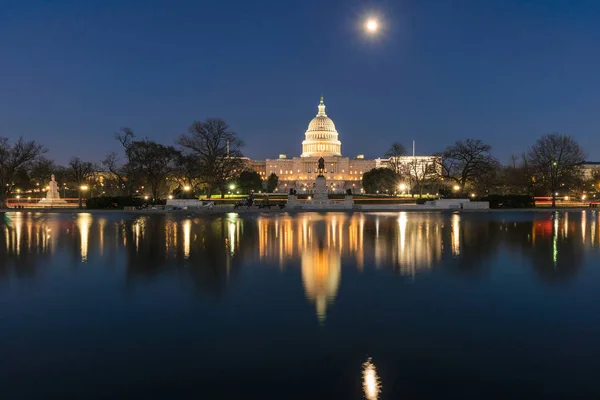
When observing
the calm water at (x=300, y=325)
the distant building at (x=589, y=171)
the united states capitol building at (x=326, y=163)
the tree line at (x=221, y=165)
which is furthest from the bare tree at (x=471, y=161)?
the united states capitol building at (x=326, y=163)

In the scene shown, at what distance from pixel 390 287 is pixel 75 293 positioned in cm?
630

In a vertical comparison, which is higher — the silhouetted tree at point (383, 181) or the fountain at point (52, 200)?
the silhouetted tree at point (383, 181)

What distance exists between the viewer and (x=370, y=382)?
5.72m

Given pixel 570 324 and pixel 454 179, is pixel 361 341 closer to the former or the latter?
pixel 570 324

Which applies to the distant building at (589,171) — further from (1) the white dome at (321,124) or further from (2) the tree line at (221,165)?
(1) the white dome at (321,124)

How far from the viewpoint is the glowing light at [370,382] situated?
5.43 m

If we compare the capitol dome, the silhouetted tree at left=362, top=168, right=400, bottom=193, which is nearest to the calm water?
the silhouetted tree at left=362, top=168, right=400, bottom=193

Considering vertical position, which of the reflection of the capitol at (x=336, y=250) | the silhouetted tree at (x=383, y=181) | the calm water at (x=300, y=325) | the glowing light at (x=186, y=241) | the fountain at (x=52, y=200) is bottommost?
the calm water at (x=300, y=325)

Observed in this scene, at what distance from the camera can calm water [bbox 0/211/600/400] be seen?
5703mm

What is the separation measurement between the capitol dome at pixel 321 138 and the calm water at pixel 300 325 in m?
140

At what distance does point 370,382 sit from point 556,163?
56148mm

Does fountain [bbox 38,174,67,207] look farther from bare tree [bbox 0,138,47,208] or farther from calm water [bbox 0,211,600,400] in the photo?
calm water [bbox 0,211,600,400]

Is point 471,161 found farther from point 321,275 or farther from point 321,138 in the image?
point 321,138

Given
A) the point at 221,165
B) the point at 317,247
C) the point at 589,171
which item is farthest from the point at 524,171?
the point at 589,171
